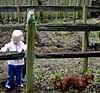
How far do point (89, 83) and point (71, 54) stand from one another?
839 mm

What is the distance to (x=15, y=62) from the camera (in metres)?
6.29

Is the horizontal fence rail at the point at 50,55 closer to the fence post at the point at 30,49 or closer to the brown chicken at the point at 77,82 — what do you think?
the fence post at the point at 30,49

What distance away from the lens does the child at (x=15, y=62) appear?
610 centimetres

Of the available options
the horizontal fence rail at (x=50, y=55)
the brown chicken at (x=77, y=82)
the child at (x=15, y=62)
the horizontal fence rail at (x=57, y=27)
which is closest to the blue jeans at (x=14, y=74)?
the child at (x=15, y=62)

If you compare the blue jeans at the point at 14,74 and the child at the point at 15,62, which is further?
the blue jeans at the point at 14,74

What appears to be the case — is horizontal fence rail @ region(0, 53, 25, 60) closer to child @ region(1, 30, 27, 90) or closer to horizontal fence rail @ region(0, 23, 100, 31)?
child @ region(1, 30, 27, 90)

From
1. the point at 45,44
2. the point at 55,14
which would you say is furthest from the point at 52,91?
the point at 55,14


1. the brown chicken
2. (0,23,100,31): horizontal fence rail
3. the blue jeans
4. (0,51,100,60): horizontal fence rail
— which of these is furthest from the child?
(0,51,100,60): horizontal fence rail

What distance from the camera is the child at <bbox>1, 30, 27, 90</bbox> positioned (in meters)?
6.10

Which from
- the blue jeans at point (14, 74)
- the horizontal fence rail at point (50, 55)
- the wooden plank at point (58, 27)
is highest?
the wooden plank at point (58, 27)

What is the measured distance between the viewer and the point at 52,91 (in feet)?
20.6

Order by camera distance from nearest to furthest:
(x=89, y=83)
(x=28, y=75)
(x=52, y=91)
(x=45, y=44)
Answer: (x=28, y=75) → (x=89, y=83) → (x=52, y=91) → (x=45, y=44)

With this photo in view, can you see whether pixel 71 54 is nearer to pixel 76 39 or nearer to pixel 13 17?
pixel 76 39

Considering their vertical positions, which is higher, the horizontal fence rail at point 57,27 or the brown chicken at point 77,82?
the horizontal fence rail at point 57,27
